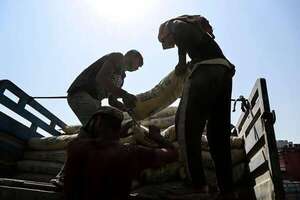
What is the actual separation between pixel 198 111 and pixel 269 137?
0.57m

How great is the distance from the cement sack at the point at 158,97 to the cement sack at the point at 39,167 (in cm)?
123

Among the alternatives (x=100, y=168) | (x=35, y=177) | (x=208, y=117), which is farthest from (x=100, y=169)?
(x=35, y=177)

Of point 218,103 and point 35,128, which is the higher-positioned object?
point 35,128

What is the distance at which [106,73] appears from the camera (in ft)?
9.97

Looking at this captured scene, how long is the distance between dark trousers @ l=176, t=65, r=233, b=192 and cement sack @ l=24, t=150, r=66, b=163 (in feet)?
7.71

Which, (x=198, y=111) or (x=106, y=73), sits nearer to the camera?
(x=198, y=111)

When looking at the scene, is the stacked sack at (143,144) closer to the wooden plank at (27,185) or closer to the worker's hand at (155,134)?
the worker's hand at (155,134)

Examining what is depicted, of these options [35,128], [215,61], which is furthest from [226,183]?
Result: [35,128]

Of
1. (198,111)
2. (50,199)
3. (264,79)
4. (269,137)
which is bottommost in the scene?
(50,199)

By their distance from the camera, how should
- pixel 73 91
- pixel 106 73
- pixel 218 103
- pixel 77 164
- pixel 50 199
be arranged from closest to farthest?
pixel 77 164, pixel 50 199, pixel 218 103, pixel 106 73, pixel 73 91

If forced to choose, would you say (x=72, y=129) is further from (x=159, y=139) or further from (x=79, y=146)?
(x=79, y=146)

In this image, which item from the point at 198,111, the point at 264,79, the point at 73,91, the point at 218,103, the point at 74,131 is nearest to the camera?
the point at 198,111

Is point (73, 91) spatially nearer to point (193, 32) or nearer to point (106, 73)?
point (106, 73)

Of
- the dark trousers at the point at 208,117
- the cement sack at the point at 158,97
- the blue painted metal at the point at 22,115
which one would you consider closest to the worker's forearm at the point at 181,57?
the dark trousers at the point at 208,117
